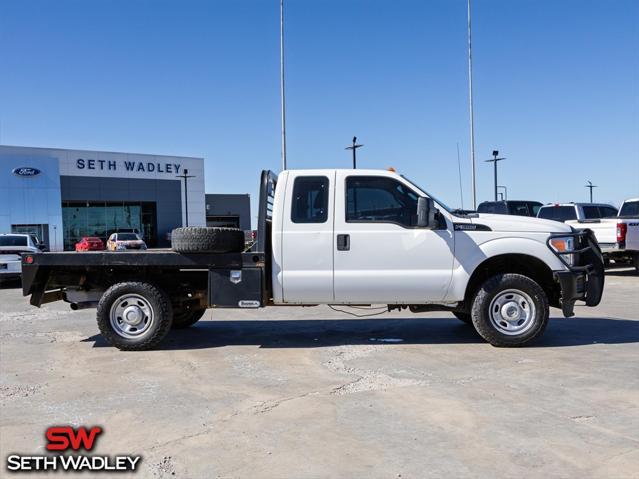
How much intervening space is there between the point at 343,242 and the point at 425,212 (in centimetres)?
103

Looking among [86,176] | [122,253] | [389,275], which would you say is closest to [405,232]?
[389,275]

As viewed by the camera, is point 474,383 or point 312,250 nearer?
point 474,383

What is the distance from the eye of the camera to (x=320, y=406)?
472 cm

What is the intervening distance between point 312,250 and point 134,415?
295cm

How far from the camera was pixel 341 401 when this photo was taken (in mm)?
4852

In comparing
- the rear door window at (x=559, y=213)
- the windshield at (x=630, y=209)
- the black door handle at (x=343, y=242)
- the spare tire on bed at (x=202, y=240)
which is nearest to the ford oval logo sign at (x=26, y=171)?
the rear door window at (x=559, y=213)

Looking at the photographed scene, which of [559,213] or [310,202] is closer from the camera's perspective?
[310,202]

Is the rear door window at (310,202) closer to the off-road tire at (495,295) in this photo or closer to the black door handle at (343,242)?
the black door handle at (343,242)

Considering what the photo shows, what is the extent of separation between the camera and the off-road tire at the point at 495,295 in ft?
22.2

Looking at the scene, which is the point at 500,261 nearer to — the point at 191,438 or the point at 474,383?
the point at 474,383

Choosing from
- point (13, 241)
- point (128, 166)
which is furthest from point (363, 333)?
point (128, 166)

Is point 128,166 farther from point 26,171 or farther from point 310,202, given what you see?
point 310,202

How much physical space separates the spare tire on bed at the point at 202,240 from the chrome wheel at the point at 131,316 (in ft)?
2.73

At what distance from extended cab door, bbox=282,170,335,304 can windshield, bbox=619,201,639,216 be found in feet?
45.0
